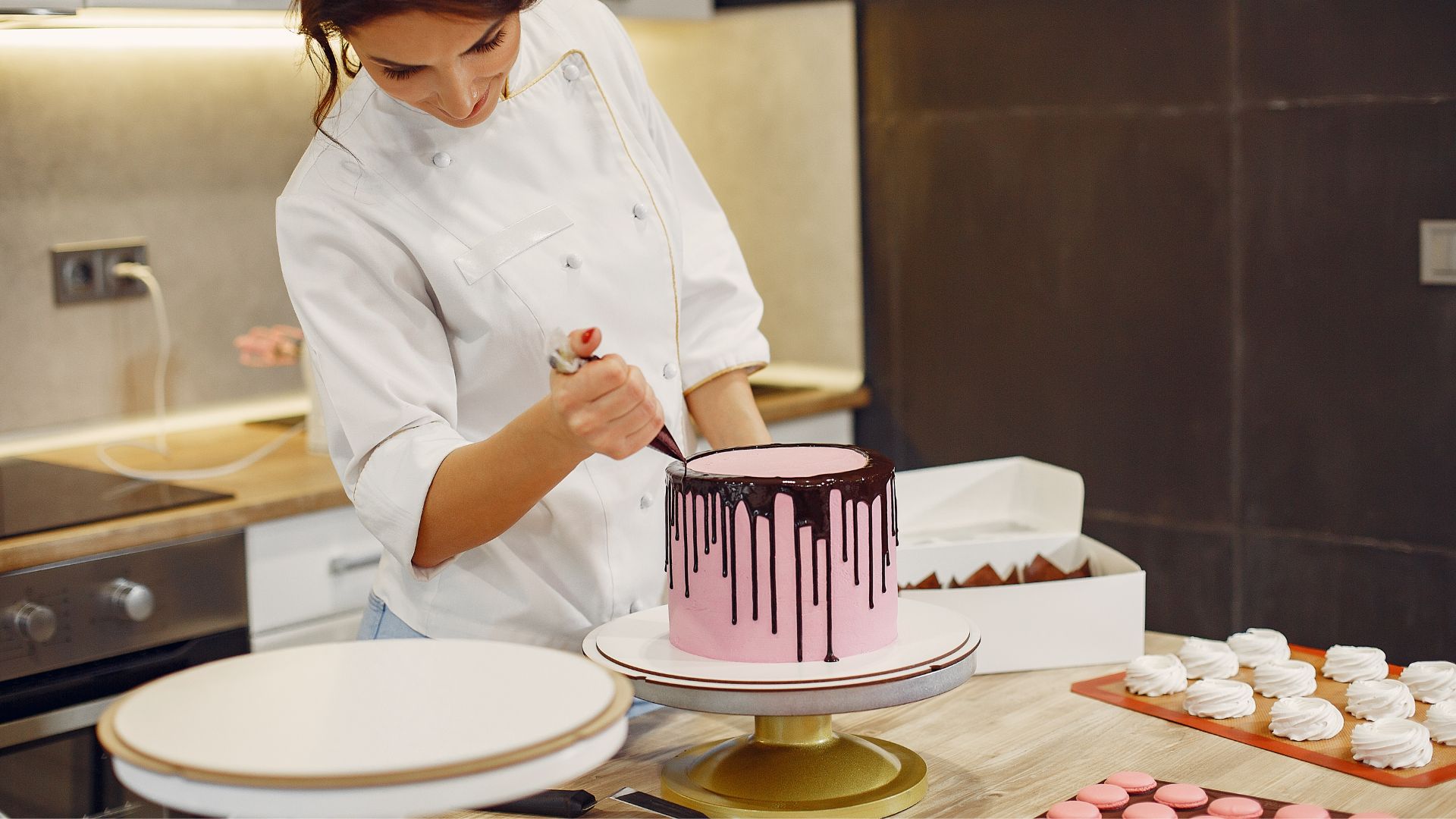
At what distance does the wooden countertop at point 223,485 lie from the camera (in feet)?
5.81

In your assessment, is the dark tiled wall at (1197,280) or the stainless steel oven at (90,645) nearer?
the stainless steel oven at (90,645)

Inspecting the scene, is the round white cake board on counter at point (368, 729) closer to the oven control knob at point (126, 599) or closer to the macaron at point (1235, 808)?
the macaron at point (1235, 808)

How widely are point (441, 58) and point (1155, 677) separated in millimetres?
742

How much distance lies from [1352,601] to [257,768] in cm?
186

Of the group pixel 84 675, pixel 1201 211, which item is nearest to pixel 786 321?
pixel 1201 211

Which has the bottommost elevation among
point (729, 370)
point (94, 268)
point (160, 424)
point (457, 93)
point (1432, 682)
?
point (1432, 682)

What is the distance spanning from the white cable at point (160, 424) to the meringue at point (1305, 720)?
1543mm

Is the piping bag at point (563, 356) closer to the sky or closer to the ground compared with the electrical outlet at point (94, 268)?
closer to the ground

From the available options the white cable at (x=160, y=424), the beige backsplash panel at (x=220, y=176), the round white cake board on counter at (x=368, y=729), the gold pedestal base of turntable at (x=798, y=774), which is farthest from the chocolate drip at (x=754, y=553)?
the beige backsplash panel at (x=220, y=176)

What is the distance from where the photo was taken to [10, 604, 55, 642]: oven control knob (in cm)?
172

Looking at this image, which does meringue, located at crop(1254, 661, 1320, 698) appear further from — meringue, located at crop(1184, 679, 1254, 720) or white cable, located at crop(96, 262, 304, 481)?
white cable, located at crop(96, 262, 304, 481)

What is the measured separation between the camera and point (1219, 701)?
1.13m

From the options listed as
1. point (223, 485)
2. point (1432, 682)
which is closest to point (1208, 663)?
point (1432, 682)

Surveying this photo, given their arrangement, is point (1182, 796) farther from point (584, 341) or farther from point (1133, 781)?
point (584, 341)
